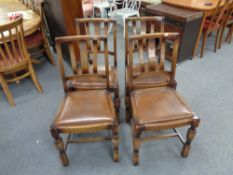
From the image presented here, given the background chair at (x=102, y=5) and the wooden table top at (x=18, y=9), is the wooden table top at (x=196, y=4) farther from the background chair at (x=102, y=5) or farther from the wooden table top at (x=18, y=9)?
the wooden table top at (x=18, y=9)

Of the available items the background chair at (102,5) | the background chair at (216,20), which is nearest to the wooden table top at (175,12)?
the background chair at (216,20)

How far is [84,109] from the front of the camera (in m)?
1.37

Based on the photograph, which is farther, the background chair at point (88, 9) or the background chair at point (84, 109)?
the background chair at point (88, 9)

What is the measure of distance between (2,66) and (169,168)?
1910mm

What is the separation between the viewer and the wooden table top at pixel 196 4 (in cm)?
252

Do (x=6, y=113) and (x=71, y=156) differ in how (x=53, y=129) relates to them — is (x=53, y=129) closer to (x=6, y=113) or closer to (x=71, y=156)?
(x=71, y=156)

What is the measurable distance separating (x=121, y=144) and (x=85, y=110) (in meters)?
0.55

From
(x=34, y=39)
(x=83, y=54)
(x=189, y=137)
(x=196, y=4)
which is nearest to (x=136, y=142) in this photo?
(x=189, y=137)

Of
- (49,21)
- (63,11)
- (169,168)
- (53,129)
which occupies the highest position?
(63,11)

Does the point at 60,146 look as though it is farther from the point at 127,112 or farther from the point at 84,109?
the point at 127,112

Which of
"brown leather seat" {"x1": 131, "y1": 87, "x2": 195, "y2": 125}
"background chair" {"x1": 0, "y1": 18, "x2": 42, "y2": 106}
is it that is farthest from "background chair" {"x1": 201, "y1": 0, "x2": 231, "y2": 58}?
"background chair" {"x1": 0, "y1": 18, "x2": 42, "y2": 106}

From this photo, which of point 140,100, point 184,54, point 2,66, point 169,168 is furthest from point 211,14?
point 2,66

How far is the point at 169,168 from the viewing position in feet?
4.87

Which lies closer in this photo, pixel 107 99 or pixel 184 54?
pixel 107 99
